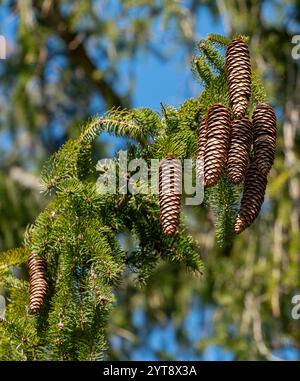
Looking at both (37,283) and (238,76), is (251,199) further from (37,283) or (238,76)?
(37,283)

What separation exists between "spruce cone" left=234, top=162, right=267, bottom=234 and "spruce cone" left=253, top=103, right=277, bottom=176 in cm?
2

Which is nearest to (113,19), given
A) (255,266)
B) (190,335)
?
(255,266)

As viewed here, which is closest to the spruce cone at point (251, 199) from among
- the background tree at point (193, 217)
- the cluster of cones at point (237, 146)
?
the cluster of cones at point (237, 146)

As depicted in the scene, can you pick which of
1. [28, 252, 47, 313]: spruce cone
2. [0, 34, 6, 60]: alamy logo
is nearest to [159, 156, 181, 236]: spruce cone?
[28, 252, 47, 313]: spruce cone

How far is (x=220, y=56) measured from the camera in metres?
1.96
